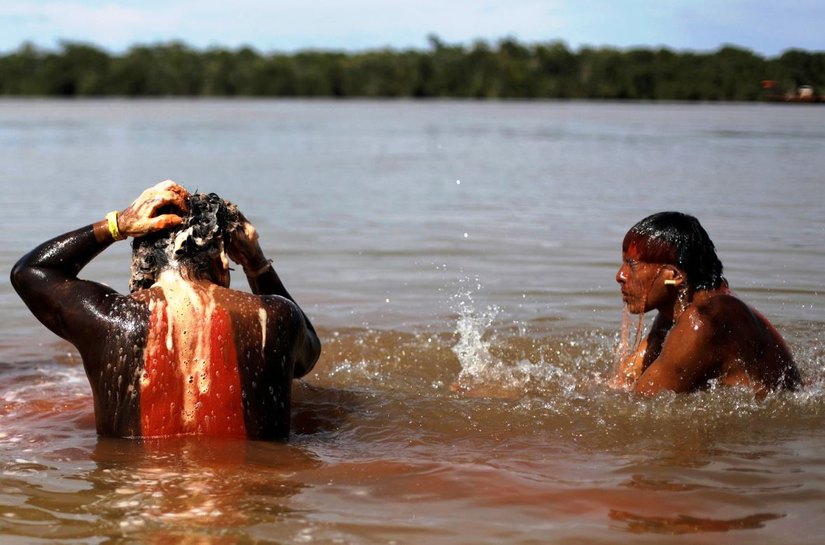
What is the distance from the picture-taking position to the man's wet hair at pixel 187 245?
14.1 ft

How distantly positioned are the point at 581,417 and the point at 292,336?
1.65 m

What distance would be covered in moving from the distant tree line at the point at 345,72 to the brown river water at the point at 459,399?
30843 mm

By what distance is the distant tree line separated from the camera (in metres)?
53.9

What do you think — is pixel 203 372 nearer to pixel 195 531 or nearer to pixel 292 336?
pixel 292 336

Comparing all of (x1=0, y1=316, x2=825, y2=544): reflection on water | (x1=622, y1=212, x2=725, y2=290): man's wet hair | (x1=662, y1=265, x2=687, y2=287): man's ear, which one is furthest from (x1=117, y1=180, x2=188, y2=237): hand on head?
(x1=662, y1=265, x2=687, y2=287): man's ear

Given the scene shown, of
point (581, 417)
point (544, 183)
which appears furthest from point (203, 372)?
point (544, 183)

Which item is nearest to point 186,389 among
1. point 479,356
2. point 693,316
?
point 693,316

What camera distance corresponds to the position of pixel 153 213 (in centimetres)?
430

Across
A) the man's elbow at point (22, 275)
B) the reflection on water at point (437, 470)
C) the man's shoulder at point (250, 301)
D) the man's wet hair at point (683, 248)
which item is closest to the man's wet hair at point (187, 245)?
the man's shoulder at point (250, 301)

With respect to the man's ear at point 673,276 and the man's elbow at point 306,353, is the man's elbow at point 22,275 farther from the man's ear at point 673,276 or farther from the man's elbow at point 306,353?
the man's ear at point 673,276

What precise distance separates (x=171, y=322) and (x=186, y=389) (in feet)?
0.89

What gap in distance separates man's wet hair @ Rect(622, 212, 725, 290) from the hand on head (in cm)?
215

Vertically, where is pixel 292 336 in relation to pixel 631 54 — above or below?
below

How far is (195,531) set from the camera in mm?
3922
